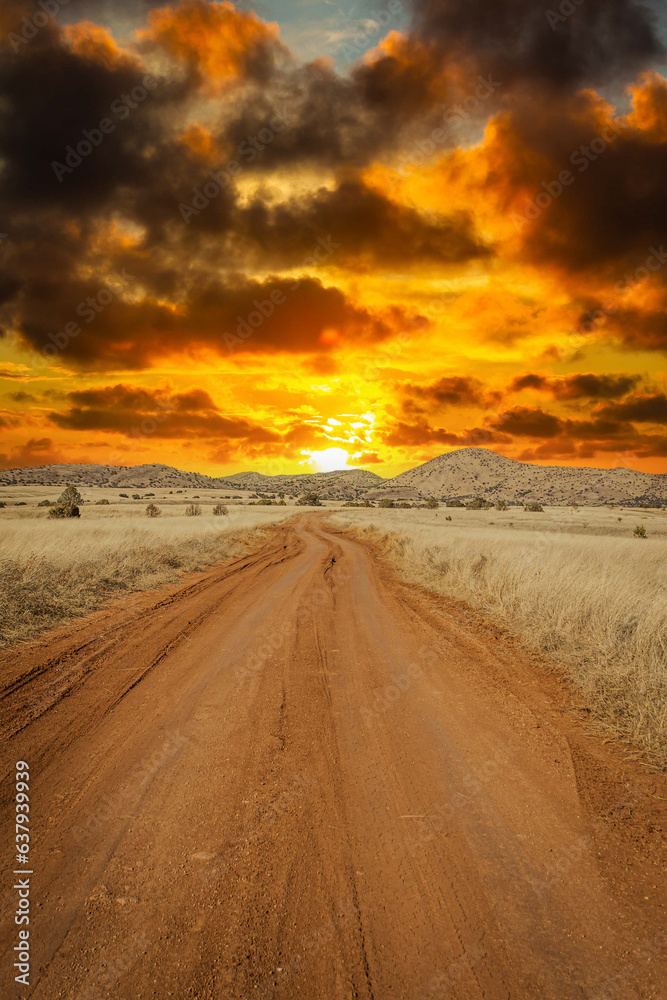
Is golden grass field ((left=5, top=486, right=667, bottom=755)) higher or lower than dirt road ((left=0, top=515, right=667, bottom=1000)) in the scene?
higher

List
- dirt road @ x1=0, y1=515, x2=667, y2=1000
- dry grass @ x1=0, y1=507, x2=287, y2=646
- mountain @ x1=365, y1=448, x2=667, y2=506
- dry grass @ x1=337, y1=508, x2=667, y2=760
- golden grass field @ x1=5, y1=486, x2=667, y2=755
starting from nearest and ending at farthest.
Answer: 1. dirt road @ x1=0, y1=515, x2=667, y2=1000
2. dry grass @ x1=337, y1=508, x2=667, y2=760
3. golden grass field @ x1=5, y1=486, x2=667, y2=755
4. dry grass @ x1=0, y1=507, x2=287, y2=646
5. mountain @ x1=365, y1=448, x2=667, y2=506

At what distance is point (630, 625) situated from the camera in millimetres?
7672

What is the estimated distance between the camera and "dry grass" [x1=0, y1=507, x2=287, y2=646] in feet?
28.7

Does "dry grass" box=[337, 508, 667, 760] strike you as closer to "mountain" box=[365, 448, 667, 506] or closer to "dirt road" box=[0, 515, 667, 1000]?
"dirt road" box=[0, 515, 667, 1000]

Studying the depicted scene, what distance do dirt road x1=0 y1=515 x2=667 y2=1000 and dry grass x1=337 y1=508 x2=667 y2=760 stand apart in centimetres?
61

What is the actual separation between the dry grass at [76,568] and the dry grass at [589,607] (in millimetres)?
8366

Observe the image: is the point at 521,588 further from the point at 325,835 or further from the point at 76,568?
the point at 76,568

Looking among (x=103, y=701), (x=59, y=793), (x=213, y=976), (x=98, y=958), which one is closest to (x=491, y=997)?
(x=213, y=976)

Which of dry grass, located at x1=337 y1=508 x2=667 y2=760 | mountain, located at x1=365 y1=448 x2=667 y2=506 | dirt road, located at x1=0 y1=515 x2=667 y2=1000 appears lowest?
dirt road, located at x1=0 y1=515 x2=667 y2=1000

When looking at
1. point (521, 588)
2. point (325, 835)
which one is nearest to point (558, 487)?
point (521, 588)

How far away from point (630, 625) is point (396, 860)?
21.3 feet

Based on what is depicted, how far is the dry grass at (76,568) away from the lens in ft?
28.7

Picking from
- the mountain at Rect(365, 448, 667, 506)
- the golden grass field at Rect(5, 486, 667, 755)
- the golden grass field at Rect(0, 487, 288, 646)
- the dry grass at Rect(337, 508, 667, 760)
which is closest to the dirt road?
the dry grass at Rect(337, 508, 667, 760)

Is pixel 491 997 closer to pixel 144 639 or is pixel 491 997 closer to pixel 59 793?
pixel 59 793
